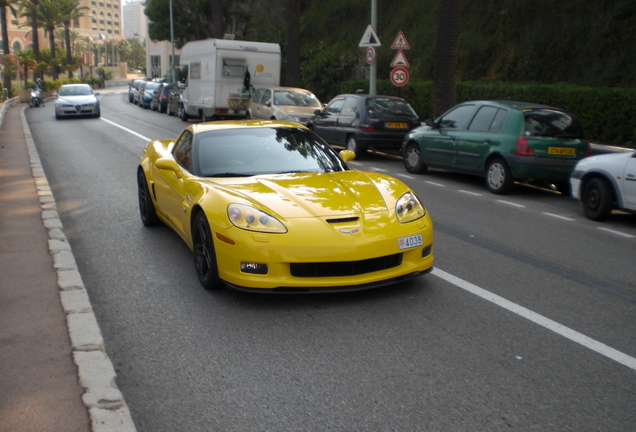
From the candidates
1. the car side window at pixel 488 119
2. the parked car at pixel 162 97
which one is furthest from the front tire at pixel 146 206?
the parked car at pixel 162 97

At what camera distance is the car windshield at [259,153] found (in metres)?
6.16

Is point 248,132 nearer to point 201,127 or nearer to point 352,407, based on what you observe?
point 201,127

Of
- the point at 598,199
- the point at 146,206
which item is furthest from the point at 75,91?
the point at 598,199

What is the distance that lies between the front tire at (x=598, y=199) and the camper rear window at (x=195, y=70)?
19844 millimetres

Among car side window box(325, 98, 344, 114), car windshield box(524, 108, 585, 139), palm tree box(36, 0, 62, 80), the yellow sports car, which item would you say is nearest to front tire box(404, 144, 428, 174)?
car windshield box(524, 108, 585, 139)

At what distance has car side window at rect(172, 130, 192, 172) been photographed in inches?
253

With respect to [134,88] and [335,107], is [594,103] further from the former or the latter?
[134,88]

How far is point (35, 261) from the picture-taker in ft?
20.7

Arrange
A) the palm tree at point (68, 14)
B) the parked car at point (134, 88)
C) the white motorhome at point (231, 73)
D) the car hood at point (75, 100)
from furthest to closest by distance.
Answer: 1. the palm tree at point (68, 14)
2. the parked car at point (134, 88)
3. the car hood at point (75, 100)
4. the white motorhome at point (231, 73)

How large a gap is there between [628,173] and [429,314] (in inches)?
195

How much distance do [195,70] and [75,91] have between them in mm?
6767

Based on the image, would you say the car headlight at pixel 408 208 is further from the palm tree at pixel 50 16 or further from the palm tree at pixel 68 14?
the palm tree at pixel 68 14

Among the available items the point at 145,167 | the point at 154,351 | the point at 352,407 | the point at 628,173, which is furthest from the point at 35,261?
the point at 628,173

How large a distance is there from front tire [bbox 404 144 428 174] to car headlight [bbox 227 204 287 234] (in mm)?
8663
